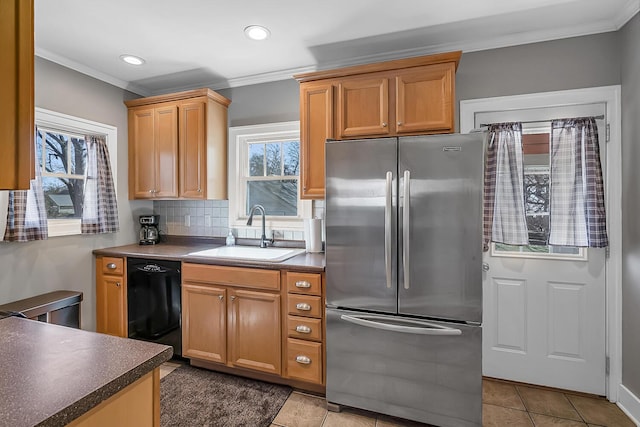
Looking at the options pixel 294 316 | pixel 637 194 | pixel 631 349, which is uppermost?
pixel 637 194

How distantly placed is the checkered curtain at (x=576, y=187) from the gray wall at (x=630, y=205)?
13 cm

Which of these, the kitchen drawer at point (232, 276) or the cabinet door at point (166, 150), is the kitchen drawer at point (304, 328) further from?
the cabinet door at point (166, 150)

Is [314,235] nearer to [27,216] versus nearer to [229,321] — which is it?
[229,321]

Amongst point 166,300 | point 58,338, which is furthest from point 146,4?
point 166,300

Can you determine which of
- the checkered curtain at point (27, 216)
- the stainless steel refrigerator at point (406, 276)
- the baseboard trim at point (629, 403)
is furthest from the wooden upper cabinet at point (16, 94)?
the baseboard trim at point (629, 403)

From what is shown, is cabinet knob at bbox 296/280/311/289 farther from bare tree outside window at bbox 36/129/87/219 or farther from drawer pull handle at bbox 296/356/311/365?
bare tree outside window at bbox 36/129/87/219

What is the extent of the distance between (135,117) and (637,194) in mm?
4083

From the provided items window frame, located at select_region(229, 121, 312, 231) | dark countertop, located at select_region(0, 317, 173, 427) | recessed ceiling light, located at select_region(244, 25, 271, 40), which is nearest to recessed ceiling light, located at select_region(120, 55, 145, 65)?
window frame, located at select_region(229, 121, 312, 231)

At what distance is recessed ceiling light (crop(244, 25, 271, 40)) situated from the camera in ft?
7.30

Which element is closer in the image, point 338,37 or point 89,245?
point 338,37

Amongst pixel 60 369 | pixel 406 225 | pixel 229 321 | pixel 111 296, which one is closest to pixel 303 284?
pixel 229 321

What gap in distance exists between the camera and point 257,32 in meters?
2.28

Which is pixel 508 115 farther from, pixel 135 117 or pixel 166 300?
pixel 135 117

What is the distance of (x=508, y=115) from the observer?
238cm
